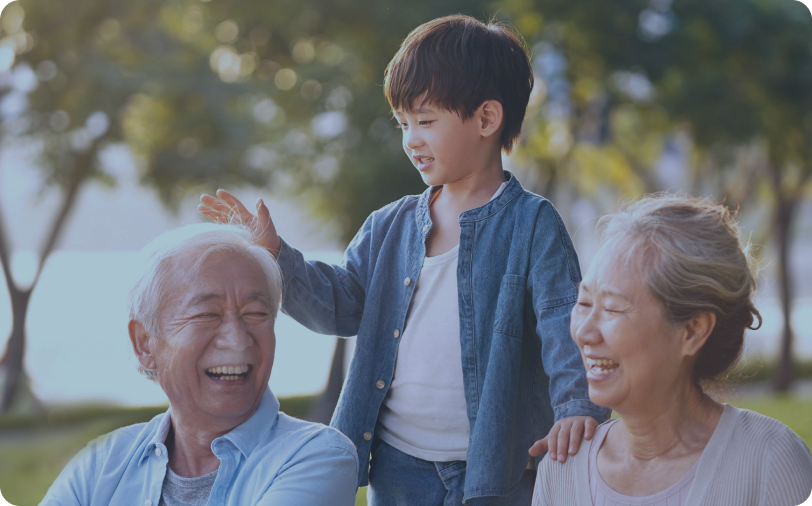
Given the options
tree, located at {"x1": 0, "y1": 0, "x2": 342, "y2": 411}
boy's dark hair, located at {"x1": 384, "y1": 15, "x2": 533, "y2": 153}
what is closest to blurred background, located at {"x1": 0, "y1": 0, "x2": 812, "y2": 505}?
tree, located at {"x1": 0, "y1": 0, "x2": 342, "y2": 411}

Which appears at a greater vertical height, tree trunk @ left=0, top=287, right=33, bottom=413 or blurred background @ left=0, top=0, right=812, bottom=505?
blurred background @ left=0, top=0, right=812, bottom=505

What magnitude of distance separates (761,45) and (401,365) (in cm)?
Result: 748

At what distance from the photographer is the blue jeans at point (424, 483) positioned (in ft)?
6.86

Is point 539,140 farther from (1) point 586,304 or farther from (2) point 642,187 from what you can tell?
(1) point 586,304

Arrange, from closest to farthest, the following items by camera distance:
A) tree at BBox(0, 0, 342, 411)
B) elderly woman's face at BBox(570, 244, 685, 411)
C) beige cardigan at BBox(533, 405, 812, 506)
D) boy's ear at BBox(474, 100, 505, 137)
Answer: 1. beige cardigan at BBox(533, 405, 812, 506)
2. elderly woman's face at BBox(570, 244, 685, 411)
3. boy's ear at BBox(474, 100, 505, 137)
4. tree at BBox(0, 0, 342, 411)

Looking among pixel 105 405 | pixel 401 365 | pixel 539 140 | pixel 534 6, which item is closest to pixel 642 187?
pixel 539 140

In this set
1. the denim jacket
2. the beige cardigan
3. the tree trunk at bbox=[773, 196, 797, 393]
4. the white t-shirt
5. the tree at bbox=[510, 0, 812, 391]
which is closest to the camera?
the beige cardigan

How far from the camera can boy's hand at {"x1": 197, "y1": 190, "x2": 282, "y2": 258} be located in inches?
80.5

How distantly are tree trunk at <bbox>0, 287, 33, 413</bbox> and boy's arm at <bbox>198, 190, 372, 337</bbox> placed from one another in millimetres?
7044

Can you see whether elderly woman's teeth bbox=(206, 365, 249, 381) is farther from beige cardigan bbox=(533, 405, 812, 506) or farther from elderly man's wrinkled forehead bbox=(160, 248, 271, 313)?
beige cardigan bbox=(533, 405, 812, 506)

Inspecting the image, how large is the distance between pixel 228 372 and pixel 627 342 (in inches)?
33.3

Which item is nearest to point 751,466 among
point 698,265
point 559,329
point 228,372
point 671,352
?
point 671,352

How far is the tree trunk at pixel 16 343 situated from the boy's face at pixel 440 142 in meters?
7.37

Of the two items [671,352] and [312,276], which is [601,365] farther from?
[312,276]
